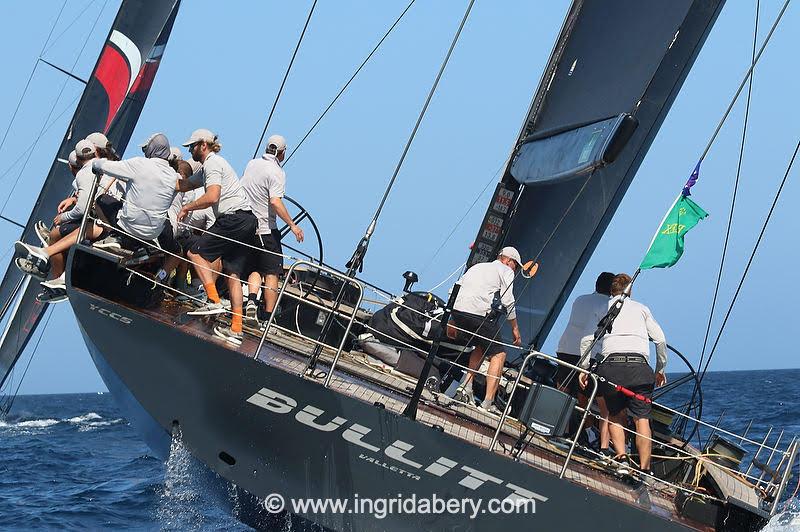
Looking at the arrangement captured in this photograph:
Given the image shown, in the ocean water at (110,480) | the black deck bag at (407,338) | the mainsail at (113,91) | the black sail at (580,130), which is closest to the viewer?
the black deck bag at (407,338)

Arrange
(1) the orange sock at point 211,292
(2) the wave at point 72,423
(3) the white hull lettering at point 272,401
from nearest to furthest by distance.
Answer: (3) the white hull lettering at point 272,401, (1) the orange sock at point 211,292, (2) the wave at point 72,423

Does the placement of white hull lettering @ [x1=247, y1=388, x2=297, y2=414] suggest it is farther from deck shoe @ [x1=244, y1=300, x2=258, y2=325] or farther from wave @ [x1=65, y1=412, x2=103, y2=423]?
wave @ [x1=65, y1=412, x2=103, y2=423]

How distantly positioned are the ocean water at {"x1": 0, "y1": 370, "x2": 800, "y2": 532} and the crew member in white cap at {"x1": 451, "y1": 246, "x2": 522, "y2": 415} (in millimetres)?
2034

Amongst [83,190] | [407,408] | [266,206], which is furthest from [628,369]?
[83,190]

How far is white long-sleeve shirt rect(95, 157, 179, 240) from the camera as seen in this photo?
7777mm

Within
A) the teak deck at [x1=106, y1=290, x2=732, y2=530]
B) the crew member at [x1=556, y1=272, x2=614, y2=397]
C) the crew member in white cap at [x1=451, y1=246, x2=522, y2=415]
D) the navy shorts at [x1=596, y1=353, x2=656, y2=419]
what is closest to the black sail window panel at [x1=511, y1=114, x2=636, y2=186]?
the crew member at [x1=556, y1=272, x2=614, y2=397]

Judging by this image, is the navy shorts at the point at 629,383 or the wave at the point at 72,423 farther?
the wave at the point at 72,423

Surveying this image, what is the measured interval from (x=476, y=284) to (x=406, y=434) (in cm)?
164

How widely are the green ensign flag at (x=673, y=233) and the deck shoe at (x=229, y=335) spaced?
2864 millimetres

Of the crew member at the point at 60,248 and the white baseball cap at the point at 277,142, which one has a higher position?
the white baseball cap at the point at 277,142

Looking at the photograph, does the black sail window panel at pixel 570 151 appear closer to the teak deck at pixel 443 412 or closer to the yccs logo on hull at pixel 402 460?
the teak deck at pixel 443 412

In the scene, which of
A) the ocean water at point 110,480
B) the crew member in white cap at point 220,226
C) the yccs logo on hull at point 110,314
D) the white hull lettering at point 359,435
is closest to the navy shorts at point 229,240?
the crew member in white cap at point 220,226

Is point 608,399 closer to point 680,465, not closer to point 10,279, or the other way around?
point 680,465

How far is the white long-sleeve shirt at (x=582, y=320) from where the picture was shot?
880 centimetres
